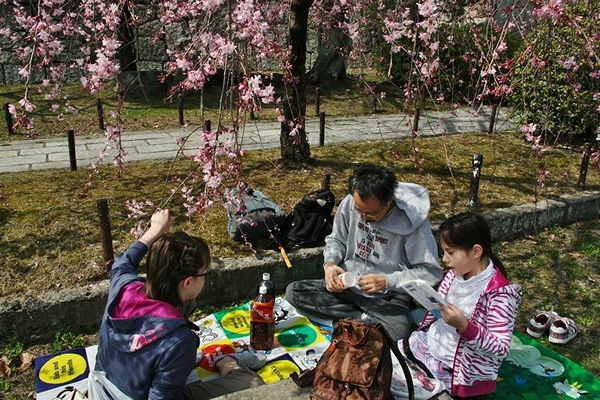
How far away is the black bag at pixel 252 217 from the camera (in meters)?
4.60

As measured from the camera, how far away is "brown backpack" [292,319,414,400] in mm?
2826

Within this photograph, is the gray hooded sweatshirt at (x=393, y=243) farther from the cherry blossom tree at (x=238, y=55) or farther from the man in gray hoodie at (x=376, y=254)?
the cherry blossom tree at (x=238, y=55)

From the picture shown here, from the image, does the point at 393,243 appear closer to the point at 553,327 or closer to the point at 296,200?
the point at 553,327

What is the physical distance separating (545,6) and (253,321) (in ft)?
9.69

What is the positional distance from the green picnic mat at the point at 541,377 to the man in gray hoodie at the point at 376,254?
745mm

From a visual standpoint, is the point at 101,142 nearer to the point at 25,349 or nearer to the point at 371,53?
the point at 25,349

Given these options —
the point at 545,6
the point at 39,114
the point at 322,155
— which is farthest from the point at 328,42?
the point at 545,6

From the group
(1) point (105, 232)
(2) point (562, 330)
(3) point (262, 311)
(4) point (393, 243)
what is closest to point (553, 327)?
(2) point (562, 330)

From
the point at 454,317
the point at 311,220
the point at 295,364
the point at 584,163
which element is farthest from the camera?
the point at 584,163

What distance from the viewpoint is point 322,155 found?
7387 millimetres

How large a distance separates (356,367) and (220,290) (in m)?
1.92

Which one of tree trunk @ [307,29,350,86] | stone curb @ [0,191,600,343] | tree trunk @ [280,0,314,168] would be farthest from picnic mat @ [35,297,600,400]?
tree trunk @ [307,29,350,86]

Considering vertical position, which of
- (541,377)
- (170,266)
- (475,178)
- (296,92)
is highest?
(296,92)

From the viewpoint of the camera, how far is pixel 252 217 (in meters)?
4.76
